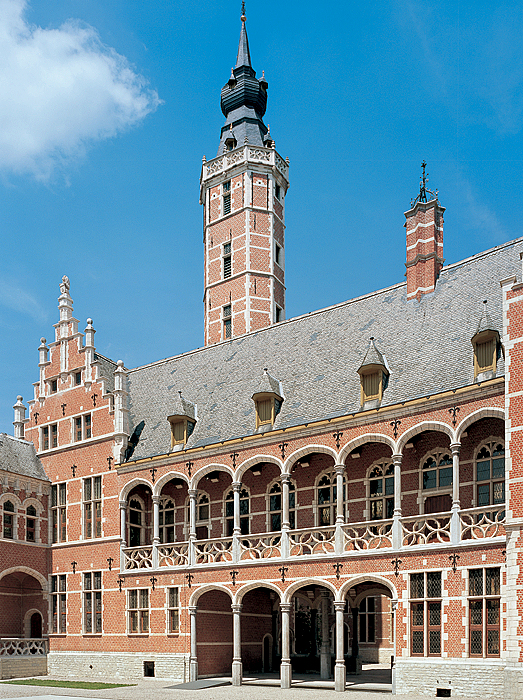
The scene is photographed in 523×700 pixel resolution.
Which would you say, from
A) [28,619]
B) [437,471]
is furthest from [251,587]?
[28,619]

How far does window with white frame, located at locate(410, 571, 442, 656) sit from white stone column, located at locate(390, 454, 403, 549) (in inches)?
42.4

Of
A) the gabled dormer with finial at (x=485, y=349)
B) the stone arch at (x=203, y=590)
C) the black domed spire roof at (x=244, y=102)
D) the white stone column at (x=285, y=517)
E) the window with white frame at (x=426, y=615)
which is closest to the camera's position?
the window with white frame at (x=426, y=615)

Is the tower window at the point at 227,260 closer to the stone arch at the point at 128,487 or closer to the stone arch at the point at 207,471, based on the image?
the stone arch at the point at 128,487

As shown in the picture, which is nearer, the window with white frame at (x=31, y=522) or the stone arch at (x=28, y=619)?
the window with white frame at (x=31, y=522)

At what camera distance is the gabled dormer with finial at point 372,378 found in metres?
23.6

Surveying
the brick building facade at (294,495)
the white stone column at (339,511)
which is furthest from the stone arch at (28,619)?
the white stone column at (339,511)

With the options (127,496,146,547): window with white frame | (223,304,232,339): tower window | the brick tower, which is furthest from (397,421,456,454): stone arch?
(223,304,232,339): tower window

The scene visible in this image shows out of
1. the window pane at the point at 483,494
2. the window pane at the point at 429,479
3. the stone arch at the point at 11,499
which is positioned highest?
the window pane at the point at 429,479

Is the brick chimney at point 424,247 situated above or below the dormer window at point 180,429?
above

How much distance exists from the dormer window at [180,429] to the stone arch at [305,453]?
4956 mm

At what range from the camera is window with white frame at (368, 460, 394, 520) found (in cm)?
2358

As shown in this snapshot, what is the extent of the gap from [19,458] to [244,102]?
28401mm

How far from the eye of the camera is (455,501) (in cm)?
2075

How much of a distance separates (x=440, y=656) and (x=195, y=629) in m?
9.31
